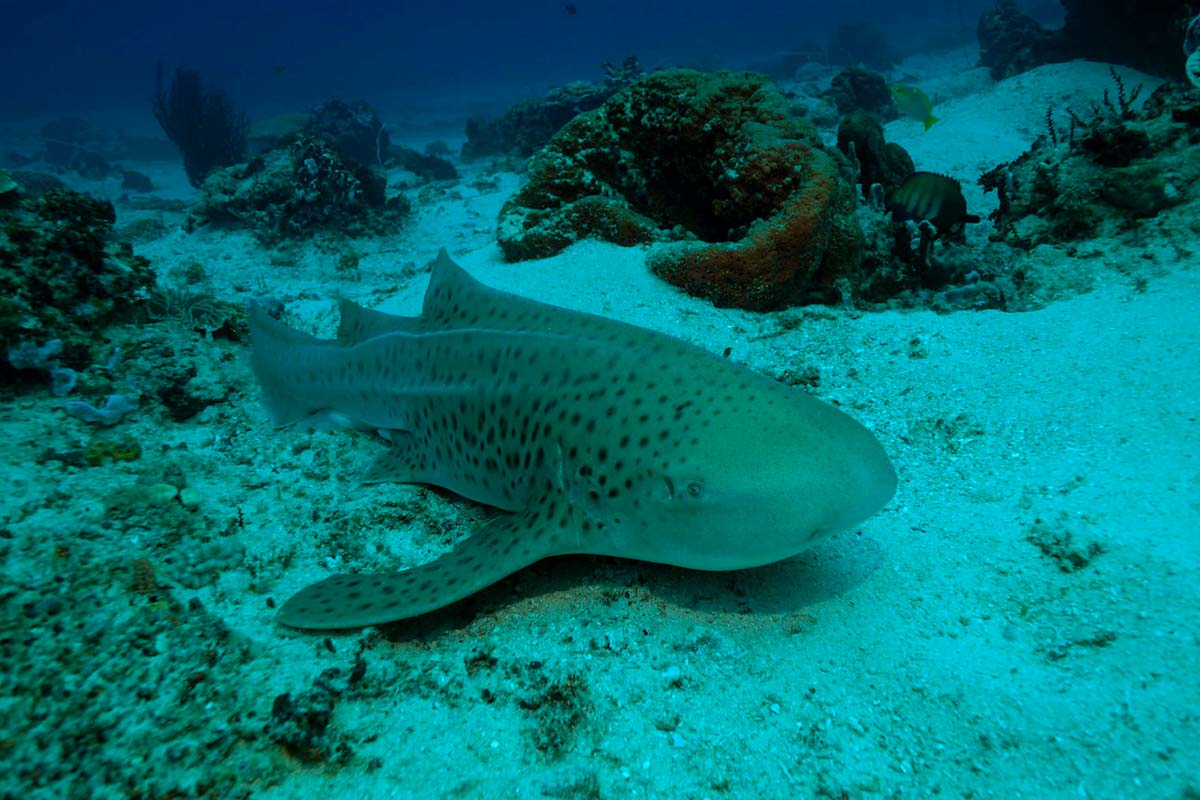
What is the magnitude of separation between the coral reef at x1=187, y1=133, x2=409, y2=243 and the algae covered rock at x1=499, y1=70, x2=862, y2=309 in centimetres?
650

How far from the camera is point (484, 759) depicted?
221 cm

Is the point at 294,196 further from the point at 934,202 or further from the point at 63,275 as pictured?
the point at 934,202

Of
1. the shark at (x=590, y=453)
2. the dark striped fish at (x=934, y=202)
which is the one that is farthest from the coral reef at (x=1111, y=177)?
the shark at (x=590, y=453)

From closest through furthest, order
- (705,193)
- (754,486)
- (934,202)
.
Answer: (754,486), (934,202), (705,193)

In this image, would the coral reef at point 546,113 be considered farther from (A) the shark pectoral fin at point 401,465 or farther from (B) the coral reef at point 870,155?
(A) the shark pectoral fin at point 401,465

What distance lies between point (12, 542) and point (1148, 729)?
4.54 metres

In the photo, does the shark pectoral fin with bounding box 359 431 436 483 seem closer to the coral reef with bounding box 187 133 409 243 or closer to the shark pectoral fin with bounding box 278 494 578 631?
the shark pectoral fin with bounding box 278 494 578 631

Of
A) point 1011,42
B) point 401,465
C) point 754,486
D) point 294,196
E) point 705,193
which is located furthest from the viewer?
point 1011,42

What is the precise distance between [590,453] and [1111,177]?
6052mm

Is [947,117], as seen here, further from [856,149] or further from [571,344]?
[571,344]

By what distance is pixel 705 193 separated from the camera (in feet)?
23.1

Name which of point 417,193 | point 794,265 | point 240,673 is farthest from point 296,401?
point 417,193

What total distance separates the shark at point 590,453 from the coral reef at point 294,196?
385 inches

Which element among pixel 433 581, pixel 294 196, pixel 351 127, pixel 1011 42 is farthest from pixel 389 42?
pixel 433 581
